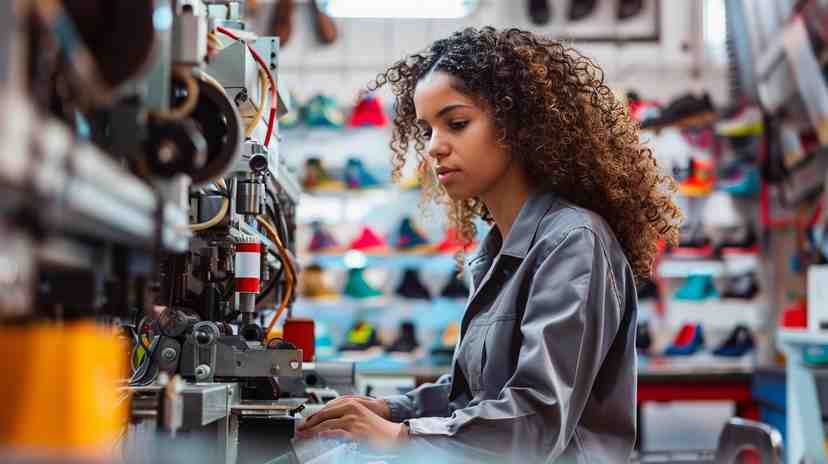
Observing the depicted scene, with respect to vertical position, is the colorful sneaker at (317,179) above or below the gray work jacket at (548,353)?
above

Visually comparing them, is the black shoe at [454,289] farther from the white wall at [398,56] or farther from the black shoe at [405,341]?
the white wall at [398,56]

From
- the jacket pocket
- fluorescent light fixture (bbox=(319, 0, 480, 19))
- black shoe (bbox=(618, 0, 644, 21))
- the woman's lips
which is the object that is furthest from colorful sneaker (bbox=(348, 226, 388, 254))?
the jacket pocket

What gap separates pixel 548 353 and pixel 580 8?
5.29 m

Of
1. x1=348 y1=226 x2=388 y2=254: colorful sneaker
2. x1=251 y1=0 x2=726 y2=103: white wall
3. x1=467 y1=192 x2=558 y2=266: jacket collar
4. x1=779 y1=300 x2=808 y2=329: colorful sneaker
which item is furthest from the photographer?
x1=251 y1=0 x2=726 y2=103: white wall

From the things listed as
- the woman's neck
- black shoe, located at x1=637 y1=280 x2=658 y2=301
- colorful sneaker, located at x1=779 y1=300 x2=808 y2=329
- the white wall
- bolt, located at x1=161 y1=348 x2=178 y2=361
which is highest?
the white wall

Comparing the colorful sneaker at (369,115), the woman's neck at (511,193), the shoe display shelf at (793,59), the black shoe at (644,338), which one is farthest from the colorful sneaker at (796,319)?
the colorful sneaker at (369,115)

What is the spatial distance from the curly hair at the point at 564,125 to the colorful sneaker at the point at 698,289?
4.06 meters

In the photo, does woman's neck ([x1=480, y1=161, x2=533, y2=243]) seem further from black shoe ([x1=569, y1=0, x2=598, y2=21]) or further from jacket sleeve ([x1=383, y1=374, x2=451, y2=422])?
black shoe ([x1=569, y1=0, x2=598, y2=21])

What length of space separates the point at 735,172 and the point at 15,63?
231 inches

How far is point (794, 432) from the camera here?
11.9ft

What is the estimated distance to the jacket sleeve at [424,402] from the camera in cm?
193

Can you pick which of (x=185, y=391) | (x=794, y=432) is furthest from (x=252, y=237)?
(x=794, y=432)

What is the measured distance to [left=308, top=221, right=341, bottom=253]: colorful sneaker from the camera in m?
5.79

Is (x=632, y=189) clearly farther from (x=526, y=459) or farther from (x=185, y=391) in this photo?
(x=185, y=391)
